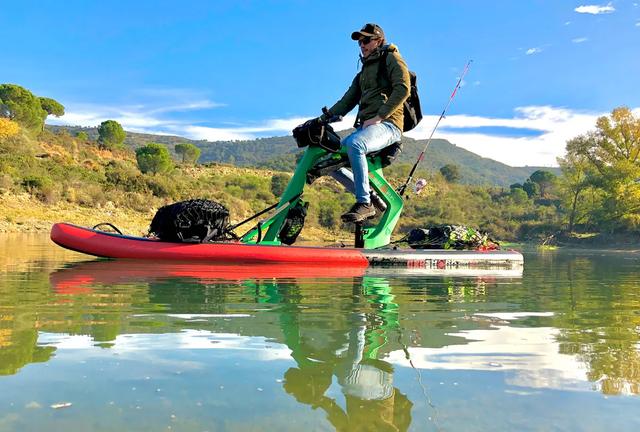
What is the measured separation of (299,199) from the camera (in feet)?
21.9

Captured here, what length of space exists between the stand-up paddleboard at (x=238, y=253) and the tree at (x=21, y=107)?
192 feet

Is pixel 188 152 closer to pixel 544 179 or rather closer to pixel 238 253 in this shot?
pixel 544 179

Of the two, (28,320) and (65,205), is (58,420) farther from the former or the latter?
(65,205)

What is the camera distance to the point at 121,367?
1768 millimetres

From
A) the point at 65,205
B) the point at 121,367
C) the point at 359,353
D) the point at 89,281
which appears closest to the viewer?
the point at 121,367

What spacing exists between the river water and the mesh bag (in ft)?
6.88

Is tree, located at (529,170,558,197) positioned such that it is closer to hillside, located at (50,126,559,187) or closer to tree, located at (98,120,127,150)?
hillside, located at (50,126,559,187)

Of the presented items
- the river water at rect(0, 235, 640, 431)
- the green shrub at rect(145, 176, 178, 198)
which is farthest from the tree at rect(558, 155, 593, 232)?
the river water at rect(0, 235, 640, 431)

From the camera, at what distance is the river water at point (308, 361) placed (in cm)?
140

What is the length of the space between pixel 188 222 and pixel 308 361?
4.20m

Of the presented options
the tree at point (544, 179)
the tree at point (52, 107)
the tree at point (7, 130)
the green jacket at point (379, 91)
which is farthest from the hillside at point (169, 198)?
the tree at point (544, 179)

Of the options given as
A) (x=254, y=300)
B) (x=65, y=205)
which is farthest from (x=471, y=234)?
(x=65, y=205)

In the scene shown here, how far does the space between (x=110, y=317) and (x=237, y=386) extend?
4.25ft

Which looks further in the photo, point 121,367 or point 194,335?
point 194,335
